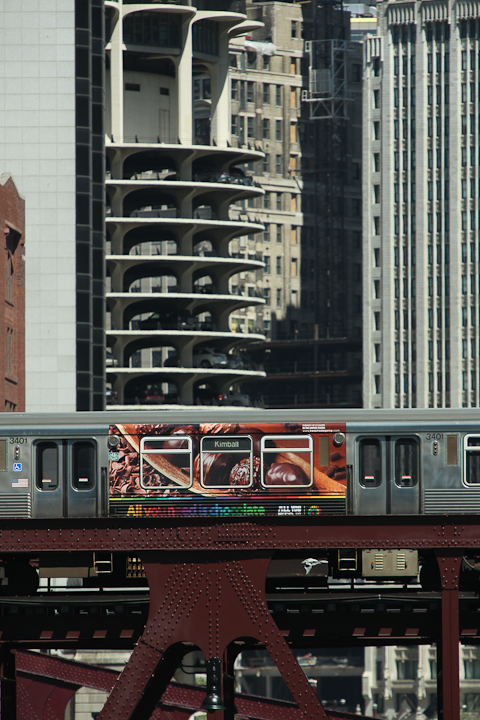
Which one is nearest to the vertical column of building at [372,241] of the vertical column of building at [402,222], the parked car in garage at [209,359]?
the vertical column of building at [402,222]

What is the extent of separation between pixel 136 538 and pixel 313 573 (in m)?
4.39

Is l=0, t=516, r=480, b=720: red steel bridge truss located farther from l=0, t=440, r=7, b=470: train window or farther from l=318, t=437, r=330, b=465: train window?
l=0, t=440, r=7, b=470: train window

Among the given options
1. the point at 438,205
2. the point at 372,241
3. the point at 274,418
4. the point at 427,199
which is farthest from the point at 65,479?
the point at 372,241

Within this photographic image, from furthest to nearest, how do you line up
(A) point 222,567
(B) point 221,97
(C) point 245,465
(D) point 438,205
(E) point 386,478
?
(D) point 438,205
(B) point 221,97
(E) point 386,478
(C) point 245,465
(A) point 222,567

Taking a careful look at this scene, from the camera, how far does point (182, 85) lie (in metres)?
113

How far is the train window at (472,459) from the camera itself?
85.9ft

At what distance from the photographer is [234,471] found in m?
26.1

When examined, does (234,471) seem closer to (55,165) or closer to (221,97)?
(55,165)

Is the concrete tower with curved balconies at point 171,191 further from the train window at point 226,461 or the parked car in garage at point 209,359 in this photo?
the train window at point 226,461

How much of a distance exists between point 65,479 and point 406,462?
7259mm

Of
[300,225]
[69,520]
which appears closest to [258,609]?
[69,520]

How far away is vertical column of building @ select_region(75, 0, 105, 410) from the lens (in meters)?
84.1

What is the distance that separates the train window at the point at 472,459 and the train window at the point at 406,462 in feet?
3.51

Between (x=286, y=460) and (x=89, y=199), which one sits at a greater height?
(x=89, y=199)
